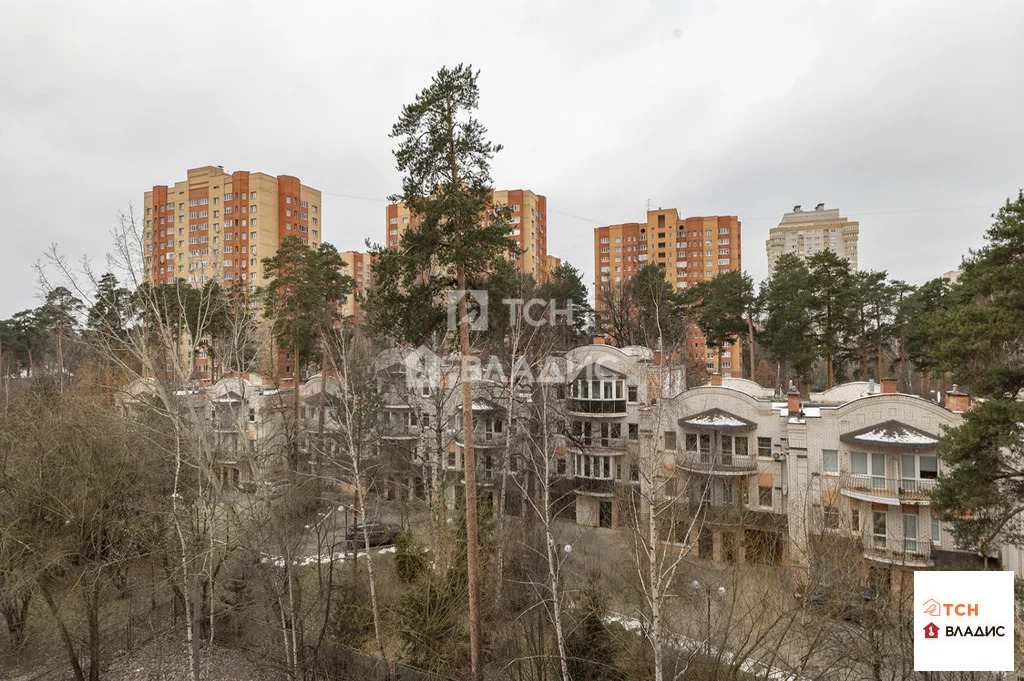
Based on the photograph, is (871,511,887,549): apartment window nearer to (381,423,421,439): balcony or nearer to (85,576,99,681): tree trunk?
(381,423,421,439): balcony

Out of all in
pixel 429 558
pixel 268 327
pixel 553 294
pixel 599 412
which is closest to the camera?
pixel 429 558

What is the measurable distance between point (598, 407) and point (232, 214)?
4995 cm

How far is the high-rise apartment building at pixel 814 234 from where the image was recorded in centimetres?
8875

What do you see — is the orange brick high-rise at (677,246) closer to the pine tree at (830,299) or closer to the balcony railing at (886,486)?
the pine tree at (830,299)

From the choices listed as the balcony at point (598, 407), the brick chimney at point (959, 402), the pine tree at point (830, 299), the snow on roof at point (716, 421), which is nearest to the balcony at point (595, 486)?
the balcony at point (598, 407)

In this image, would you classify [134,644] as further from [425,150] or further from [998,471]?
[998,471]

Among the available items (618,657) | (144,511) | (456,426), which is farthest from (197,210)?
(618,657)

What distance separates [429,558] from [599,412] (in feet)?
39.4

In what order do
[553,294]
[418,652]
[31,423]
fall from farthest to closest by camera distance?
1. [553,294]
2. [31,423]
3. [418,652]

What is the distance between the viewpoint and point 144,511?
14.2 m

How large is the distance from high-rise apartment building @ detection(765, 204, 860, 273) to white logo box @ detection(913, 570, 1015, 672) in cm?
8822

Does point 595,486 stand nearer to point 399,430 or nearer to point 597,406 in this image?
point 597,406

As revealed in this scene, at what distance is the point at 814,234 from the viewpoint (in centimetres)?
8881

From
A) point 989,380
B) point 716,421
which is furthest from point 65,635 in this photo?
point 989,380
